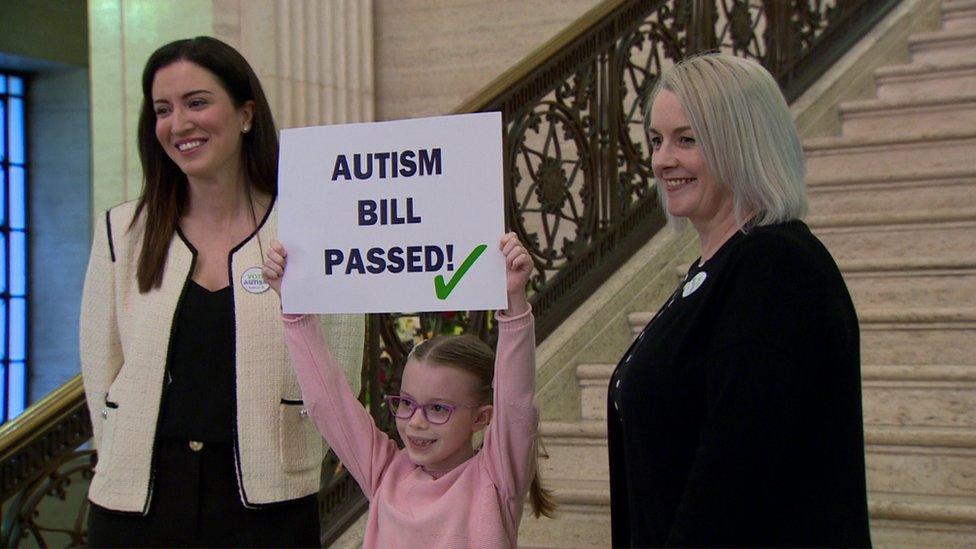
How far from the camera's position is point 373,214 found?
2.25m

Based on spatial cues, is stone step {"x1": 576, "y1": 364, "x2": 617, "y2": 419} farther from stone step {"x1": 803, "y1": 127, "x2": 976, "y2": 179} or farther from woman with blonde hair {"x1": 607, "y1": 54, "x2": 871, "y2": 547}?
woman with blonde hair {"x1": 607, "y1": 54, "x2": 871, "y2": 547}

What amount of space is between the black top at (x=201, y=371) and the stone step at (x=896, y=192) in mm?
3474

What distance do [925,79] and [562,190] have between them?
89.2 inches

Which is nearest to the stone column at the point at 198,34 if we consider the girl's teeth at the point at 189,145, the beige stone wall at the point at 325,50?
the beige stone wall at the point at 325,50

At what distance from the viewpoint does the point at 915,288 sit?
14.8ft

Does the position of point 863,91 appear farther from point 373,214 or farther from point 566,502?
point 373,214

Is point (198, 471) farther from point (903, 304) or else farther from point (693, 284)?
point (903, 304)

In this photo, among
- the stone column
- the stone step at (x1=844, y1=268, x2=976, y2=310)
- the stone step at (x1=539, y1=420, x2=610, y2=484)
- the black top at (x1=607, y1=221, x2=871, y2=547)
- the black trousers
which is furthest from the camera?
the stone column

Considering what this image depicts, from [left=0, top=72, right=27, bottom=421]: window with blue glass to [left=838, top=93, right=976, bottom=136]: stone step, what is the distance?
295 inches

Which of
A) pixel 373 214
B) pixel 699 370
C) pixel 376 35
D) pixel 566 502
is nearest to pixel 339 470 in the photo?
pixel 566 502

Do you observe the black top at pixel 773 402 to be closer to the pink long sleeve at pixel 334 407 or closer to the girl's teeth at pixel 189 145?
the pink long sleeve at pixel 334 407

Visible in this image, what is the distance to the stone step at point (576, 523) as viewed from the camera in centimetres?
386

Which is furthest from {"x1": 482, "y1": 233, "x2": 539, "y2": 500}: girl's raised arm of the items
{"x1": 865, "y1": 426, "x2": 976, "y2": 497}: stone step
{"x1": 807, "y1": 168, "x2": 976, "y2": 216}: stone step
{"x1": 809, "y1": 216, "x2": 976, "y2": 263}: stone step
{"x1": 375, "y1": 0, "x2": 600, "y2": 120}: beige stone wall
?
Result: {"x1": 375, "y1": 0, "x2": 600, "y2": 120}: beige stone wall

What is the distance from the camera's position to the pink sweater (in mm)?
2211
